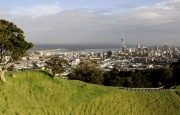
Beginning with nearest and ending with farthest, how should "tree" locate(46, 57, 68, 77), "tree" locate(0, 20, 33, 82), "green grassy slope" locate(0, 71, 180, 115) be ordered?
1. "green grassy slope" locate(0, 71, 180, 115)
2. "tree" locate(0, 20, 33, 82)
3. "tree" locate(46, 57, 68, 77)

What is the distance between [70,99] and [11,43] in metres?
8.08

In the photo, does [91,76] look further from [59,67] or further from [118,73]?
[59,67]

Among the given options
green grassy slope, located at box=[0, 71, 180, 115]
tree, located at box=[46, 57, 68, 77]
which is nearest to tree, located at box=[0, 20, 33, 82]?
green grassy slope, located at box=[0, 71, 180, 115]

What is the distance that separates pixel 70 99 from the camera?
105ft

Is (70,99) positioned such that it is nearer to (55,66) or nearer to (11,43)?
(55,66)

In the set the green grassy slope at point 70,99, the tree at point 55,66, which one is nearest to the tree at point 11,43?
the green grassy slope at point 70,99

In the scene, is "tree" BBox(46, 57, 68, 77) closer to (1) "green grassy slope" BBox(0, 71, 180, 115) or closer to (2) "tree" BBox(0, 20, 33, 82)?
(1) "green grassy slope" BBox(0, 71, 180, 115)

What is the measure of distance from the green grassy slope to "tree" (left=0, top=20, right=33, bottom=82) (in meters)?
2.14

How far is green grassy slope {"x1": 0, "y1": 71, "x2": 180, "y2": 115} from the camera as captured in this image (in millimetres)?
28953

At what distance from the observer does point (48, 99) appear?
102 feet

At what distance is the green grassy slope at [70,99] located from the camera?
2895 cm

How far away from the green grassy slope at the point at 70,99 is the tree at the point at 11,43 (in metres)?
2.14

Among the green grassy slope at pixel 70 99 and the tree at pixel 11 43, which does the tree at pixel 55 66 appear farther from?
the tree at pixel 11 43

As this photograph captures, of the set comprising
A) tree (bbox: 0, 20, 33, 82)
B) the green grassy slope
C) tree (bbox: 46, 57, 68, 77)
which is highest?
tree (bbox: 0, 20, 33, 82)
